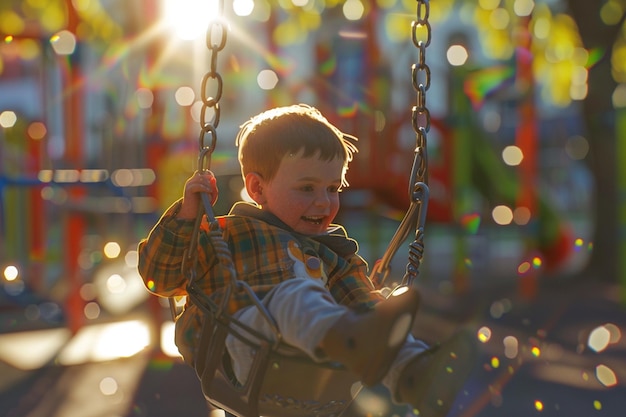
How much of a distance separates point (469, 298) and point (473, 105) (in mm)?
1768

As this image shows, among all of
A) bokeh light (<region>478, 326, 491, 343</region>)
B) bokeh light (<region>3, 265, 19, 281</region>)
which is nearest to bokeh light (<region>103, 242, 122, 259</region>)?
bokeh light (<region>3, 265, 19, 281</region>)

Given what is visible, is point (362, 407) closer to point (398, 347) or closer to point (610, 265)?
point (398, 347)

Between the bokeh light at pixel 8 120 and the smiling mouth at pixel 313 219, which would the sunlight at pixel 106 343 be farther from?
the smiling mouth at pixel 313 219

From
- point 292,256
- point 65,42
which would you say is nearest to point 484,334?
point 65,42

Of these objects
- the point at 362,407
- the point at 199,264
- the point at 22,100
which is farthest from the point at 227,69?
the point at 199,264

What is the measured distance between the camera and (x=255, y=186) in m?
1.98

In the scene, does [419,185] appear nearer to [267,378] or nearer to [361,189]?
[267,378]

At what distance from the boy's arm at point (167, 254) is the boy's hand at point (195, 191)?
0.06 ft

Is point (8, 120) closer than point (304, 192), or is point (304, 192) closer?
point (304, 192)

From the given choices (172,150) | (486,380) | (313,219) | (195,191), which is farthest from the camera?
(172,150)

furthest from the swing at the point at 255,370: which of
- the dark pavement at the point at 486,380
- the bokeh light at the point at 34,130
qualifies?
the bokeh light at the point at 34,130

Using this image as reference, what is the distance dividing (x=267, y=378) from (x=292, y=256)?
0.35m

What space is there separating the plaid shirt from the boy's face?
3 centimetres

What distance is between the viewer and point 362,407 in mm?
3840
